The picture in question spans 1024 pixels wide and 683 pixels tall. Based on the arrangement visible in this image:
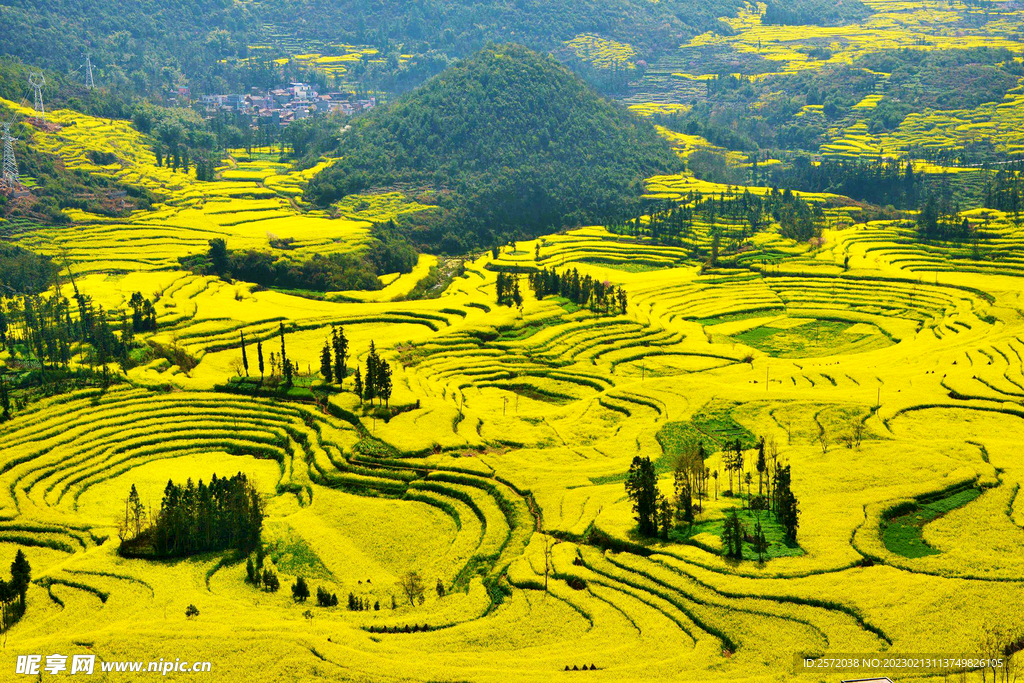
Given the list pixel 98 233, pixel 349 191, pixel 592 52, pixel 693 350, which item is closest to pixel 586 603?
pixel 693 350

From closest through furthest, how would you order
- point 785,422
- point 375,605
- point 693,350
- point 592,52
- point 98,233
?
point 375,605
point 785,422
point 693,350
point 98,233
point 592,52

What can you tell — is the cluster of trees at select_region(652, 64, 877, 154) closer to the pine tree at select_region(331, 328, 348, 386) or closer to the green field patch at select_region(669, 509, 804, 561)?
the pine tree at select_region(331, 328, 348, 386)

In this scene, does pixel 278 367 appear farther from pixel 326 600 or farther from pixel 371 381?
pixel 326 600

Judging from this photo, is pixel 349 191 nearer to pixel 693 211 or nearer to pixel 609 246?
pixel 609 246

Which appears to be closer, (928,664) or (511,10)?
(928,664)

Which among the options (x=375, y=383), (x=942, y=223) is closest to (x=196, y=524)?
(x=375, y=383)

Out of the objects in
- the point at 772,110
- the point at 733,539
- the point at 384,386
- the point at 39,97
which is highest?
the point at 39,97
